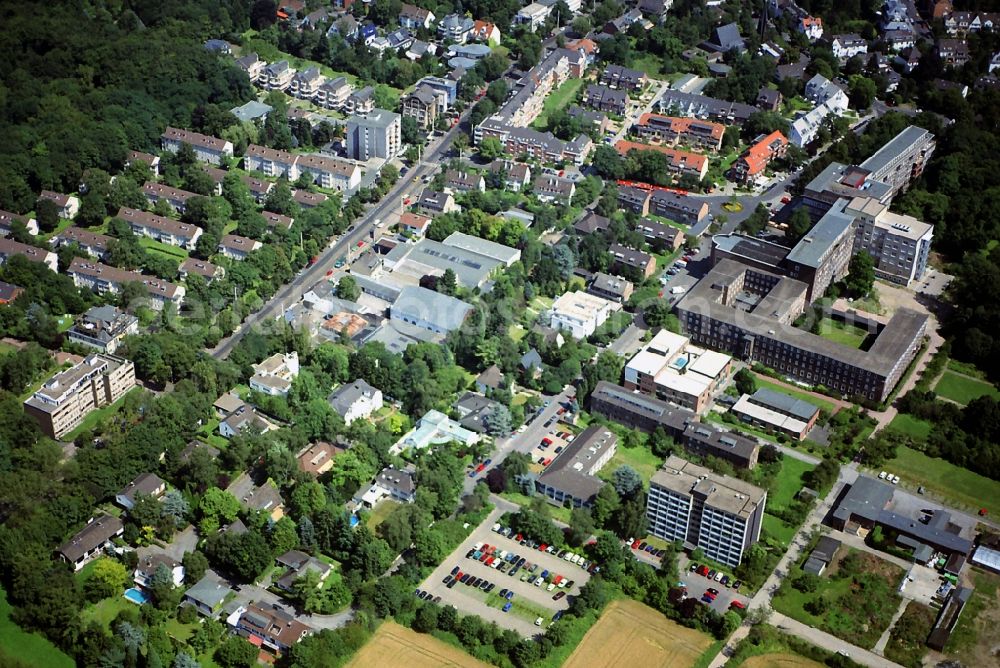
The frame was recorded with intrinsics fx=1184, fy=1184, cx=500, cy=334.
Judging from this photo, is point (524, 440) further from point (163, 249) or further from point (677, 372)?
point (163, 249)

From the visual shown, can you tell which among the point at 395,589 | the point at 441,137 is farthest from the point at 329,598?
the point at 441,137

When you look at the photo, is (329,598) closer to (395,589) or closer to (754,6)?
(395,589)

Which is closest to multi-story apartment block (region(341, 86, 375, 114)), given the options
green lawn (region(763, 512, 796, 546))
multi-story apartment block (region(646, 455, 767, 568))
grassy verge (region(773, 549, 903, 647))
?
multi-story apartment block (region(646, 455, 767, 568))

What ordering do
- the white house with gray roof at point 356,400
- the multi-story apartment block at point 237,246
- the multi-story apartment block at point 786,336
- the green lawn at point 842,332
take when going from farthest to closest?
the multi-story apartment block at point 237,246 < the green lawn at point 842,332 < the multi-story apartment block at point 786,336 < the white house with gray roof at point 356,400

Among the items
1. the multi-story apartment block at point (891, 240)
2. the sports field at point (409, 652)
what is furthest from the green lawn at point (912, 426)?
the sports field at point (409, 652)

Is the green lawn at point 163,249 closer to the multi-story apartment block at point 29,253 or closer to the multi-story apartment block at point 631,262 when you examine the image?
the multi-story apartment block at point 29,253
